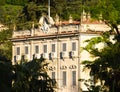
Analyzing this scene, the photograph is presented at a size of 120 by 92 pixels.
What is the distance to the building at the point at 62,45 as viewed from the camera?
77375 mm

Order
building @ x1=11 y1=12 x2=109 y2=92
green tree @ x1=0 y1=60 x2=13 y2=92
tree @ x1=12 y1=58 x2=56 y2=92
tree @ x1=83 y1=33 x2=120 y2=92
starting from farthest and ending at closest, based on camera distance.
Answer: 1. building @ x1=11 y1=12 x2=109 y2=92
2. tree @ x1=83 y1=33 x2=120 y2=92
3. tree @ x1=12 y1=58 x2=56 y2=92
4. green tree @ x1=0 y1=60 x2=13 y2=92

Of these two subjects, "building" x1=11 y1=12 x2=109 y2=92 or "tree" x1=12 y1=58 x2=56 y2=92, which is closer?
"tree" x1=12 y1=58 x2=56 y2=92

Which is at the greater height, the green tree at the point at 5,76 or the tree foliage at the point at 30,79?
the green tree at the point at 5,76

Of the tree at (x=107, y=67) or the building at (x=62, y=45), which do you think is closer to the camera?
the tree at (x=107, y=67)

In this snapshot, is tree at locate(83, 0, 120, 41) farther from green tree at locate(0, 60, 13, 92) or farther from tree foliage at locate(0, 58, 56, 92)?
green tree at locate(0, 60, 13, 92)

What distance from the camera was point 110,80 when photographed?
5150cm

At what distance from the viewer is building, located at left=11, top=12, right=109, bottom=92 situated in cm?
7738

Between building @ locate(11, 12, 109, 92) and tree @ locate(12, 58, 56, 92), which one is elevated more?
tree @ locate(12, 58, 56, 92)

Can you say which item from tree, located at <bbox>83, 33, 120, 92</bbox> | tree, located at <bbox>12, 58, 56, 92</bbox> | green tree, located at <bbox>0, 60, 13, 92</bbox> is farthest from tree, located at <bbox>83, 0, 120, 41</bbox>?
green tree, located at <bbox>0, 60, 13, 92</bbox>

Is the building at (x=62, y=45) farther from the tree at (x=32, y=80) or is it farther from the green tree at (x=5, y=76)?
the green tree at (x=5, y=76)

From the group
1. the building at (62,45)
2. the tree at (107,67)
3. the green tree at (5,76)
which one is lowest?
the building at (62,45)

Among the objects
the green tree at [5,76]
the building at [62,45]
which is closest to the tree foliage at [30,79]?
the green tree at [5,76]

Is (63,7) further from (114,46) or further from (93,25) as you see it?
(114,46)

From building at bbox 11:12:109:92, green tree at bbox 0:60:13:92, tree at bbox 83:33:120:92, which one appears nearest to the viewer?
green tree at bbox 0:60:13:92
